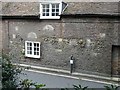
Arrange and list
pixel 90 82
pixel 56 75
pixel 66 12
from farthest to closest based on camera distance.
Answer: pixel 66 12 < pixel 56 75 < pixel 90 82

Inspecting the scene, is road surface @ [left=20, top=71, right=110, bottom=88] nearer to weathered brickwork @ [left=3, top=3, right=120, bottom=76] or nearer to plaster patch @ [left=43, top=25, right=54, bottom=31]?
weathered brickwork @ [left=3, top=3, right=120, bottom=76]

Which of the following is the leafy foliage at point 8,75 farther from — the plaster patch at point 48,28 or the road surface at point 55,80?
the plaster patch at point 48,28

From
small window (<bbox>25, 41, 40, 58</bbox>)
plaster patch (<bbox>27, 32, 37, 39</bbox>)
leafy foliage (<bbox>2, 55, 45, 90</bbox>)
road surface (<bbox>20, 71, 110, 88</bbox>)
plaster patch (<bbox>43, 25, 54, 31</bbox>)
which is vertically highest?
plaster patch (<bbox>43, 25, 54, 31</bbox>)

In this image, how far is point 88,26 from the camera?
5.80m

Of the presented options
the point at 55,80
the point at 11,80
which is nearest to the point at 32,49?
the point at 55,80

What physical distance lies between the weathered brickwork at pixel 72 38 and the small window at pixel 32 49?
106 millimetres

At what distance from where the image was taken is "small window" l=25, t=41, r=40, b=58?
6238 mm

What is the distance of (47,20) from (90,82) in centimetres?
209

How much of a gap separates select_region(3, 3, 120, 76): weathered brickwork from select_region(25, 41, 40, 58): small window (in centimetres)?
11

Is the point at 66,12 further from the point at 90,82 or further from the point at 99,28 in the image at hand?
the point at 90,82

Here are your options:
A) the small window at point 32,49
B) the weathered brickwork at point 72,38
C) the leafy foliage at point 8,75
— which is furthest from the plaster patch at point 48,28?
the leafy foliage at point 8,75

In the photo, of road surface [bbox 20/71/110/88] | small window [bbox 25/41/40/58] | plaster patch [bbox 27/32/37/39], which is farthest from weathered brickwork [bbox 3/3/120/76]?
road surface [bbox 20/71/110/88]

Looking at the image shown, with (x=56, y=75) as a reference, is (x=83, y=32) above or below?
above

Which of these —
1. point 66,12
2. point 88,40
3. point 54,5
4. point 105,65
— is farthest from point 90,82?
point 54,5
